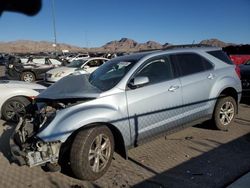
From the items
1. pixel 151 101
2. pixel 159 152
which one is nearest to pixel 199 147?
pixel 159 152

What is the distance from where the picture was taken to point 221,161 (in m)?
5.22

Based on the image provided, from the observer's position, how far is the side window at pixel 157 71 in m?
5.54

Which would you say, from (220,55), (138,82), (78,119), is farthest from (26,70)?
(78,119)

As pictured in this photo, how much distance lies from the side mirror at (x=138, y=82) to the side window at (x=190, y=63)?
1095 millimetres

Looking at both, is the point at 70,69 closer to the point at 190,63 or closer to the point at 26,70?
the point at 26,70

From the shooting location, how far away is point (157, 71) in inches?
225

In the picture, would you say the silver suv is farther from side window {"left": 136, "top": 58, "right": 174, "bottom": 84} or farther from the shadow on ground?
the shadow on ground

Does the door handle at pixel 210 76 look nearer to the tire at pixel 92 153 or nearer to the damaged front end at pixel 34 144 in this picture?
the tire at pixel 92 153

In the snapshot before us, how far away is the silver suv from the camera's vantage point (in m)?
4.44

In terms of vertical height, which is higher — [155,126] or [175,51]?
[175,51]

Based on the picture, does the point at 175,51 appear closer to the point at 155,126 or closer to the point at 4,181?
the point at 155,126

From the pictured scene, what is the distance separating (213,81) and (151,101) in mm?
1816

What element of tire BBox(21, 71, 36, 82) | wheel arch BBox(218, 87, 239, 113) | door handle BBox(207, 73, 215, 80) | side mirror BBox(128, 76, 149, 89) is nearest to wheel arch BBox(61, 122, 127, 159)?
side mirror BBox(128, 76, 149, 89)

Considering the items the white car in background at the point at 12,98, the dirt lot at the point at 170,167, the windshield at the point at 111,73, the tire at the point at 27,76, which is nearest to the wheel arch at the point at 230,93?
the dirt lot at the point at 170,167
